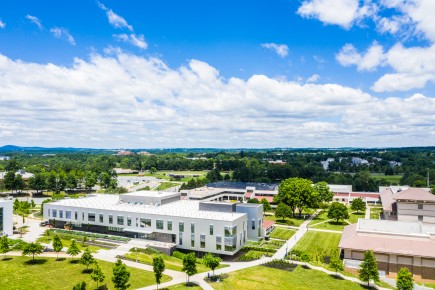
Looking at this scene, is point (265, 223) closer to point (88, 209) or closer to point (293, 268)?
point (293, 268)

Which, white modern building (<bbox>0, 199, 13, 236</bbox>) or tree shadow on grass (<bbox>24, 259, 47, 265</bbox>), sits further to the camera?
white modern building (<bbox>0, 199, 13, 236</bbox>)

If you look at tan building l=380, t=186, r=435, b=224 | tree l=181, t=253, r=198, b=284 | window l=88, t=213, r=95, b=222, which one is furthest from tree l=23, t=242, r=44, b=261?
tan building l=380, t=186, r=435, b=224

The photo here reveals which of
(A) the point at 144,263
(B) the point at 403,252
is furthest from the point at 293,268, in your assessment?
(A) the point at 144,263

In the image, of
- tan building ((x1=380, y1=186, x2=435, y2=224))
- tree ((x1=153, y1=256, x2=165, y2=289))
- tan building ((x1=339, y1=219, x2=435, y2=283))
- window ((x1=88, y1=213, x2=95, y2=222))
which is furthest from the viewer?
tan building ((x1=380, y1=186, x2=435, y2=224))

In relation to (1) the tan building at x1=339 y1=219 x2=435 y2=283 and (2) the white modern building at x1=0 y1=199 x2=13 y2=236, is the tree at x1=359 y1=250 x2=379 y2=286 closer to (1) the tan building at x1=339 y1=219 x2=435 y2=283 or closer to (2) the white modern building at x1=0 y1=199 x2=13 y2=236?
(1) the tan building at x1=339 y1=219 x2=435 y2=283

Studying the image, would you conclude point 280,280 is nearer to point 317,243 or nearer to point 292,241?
point 292,241

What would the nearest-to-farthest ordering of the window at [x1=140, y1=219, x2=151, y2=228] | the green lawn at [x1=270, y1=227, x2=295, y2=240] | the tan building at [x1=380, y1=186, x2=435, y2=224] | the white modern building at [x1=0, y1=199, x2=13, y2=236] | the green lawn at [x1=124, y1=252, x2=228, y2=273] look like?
the green lawn at [x1=124, y1=252, x2=228, y2=273] → the window at [x1=140, y1=219, x2=151, y2=228] → the white modern building at [x1=0, y1=199, x2=13, y2=236] → the green lawn at [x1=270, y1=227, x2=295, y2=240] → the tan building at [x1=380, y1=186, x2=435, y2=224]
